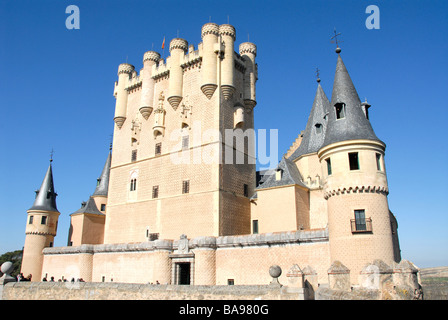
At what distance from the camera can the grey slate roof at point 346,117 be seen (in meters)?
17.7

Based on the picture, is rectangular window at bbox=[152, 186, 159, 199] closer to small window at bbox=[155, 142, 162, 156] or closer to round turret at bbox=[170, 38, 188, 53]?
small window at bbox=[155, 142, 162, 156]

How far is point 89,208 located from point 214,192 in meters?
17.5

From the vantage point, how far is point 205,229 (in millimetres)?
25812

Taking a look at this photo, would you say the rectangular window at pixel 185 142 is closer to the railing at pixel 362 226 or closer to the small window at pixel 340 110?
the small window at pixel 340 110

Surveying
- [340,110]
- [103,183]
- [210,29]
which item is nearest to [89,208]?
[103,183]

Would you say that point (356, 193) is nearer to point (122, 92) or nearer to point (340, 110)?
point (340, 110)

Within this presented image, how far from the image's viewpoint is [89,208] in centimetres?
3706

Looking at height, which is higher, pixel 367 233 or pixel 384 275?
pixel 367 233

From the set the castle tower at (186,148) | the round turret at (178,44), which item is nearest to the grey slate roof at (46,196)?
the castle tower at (186,148)

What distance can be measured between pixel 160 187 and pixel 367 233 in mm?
18029

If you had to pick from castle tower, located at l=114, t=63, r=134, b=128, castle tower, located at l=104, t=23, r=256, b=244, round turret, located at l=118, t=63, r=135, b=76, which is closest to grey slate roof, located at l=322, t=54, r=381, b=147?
castle tower, located at l=104, t=23, r=256, b=244
